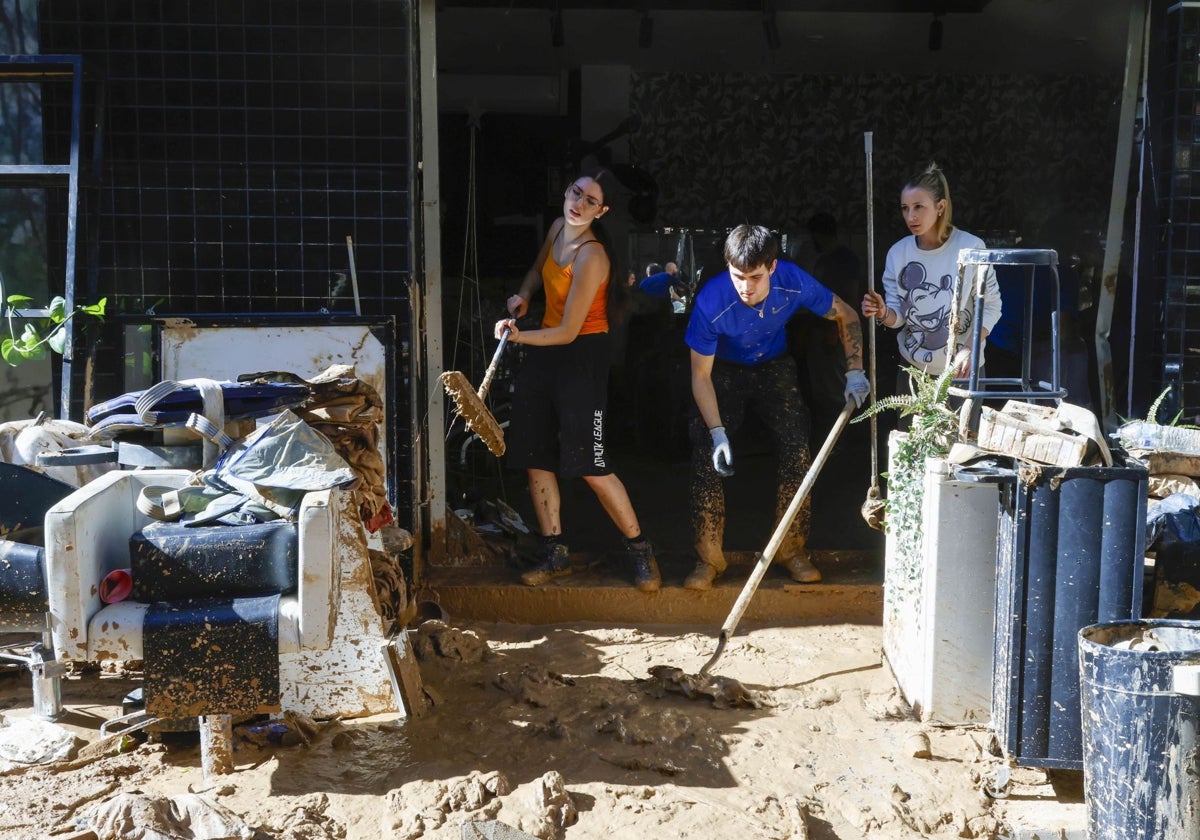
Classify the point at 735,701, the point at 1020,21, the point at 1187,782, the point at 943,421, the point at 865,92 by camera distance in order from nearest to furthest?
1. the point at 1187,782
2. the point at 943,421
3. the point at 735,701
4. the point at 1020,21
5. the point at 865,92

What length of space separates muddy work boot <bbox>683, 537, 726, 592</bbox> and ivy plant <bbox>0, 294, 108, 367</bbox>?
3147mm

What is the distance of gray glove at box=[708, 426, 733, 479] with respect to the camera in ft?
18.3

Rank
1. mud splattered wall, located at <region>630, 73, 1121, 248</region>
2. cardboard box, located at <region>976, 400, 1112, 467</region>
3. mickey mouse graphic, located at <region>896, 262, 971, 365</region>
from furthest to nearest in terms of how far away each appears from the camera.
Result: mud splattered wall, located at <region>630, 73, 1121, 248</region> → mickey mouse graphic, located at <region>896, 262, 971, 365</region> → cardboard box, located at <region>976, 400, 1112, 467</region>

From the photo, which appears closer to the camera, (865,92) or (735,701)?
(735,701)

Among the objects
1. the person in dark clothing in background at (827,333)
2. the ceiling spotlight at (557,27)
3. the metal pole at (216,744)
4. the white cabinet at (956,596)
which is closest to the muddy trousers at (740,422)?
the white cabinet at (956,596)

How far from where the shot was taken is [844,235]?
9484 mm

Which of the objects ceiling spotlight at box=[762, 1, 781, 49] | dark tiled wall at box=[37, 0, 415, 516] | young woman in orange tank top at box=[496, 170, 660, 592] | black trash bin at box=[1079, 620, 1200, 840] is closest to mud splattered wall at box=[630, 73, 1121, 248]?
ceiling spotlight at box=[762, 1, 781, 49]

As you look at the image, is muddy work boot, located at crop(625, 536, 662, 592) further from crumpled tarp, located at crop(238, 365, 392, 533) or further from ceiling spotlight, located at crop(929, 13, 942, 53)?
ceiling spotlight, located at crop(929, 13, 942, 53)

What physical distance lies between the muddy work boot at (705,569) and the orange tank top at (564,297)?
1.24m

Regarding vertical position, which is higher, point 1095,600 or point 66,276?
point 66,276

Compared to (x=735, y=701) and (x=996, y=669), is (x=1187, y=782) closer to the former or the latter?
(x=996, y=669)

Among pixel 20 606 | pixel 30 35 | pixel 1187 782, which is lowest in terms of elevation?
pixel 1187 782

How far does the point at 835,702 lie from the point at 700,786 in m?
1.03

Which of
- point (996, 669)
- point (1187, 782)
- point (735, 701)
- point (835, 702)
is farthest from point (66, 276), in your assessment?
point (1187, 782)
